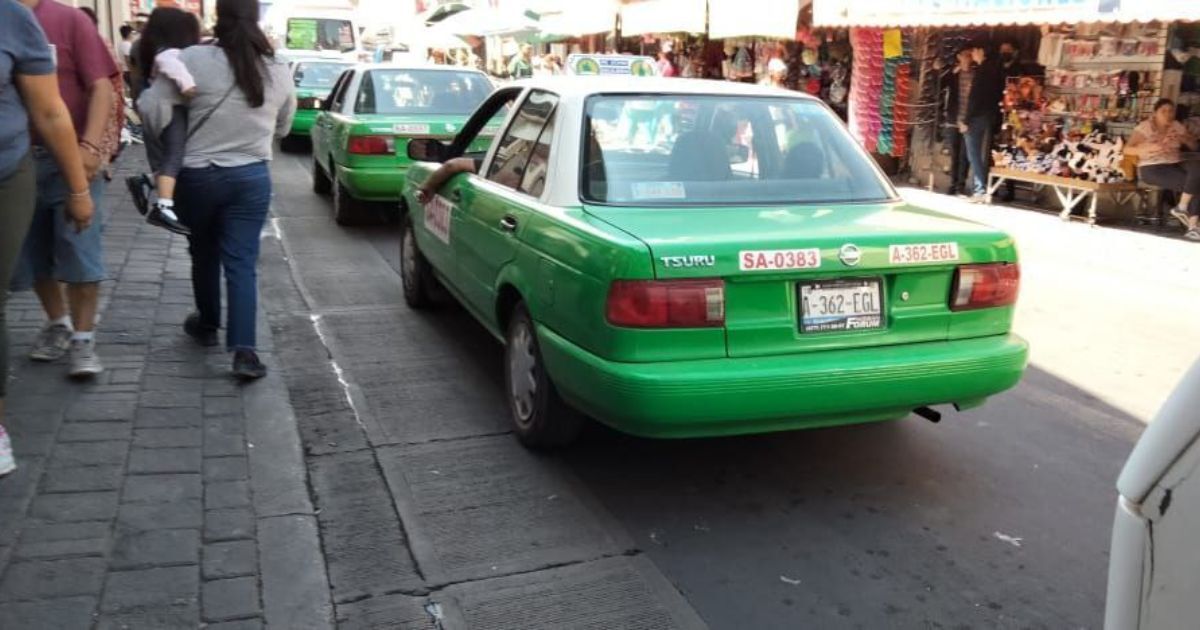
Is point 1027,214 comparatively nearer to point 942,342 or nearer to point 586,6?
point 942,342

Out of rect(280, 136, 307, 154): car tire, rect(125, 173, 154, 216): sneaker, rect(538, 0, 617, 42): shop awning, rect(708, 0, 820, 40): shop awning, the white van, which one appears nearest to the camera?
rect(125, 173, 154, 216): sneaker

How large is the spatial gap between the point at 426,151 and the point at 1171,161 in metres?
7.96

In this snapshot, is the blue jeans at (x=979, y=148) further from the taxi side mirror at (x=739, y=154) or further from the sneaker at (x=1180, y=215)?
the taxi side mirror at (x=739, y=154)

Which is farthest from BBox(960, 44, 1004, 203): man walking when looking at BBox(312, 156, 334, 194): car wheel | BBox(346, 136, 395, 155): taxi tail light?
BBox(312, 156, 334, 194): car wheel

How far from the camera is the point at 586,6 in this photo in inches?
827

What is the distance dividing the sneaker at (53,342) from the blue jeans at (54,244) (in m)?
0.33

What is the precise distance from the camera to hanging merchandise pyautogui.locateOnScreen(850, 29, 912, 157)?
13875 mm

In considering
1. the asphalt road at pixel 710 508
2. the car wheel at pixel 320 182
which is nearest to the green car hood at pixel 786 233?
the asphalt road at pixel 710 508

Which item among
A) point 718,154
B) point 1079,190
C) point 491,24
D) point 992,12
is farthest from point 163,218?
point 491,24

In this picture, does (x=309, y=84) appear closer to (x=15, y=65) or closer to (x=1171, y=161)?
(x=1171, y=161)

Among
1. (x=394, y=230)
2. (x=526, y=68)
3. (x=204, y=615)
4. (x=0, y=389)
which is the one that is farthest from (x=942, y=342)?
(x=526, y=68)

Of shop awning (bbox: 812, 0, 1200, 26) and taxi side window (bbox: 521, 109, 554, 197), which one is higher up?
shop awning (bbox: 812, 0, 1200, 26)

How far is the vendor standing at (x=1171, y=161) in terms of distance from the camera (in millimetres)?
10109

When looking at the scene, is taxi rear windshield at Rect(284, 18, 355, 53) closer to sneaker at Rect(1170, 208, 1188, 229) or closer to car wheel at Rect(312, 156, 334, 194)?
car wheel at Rect(312, 156, 334, 194)
